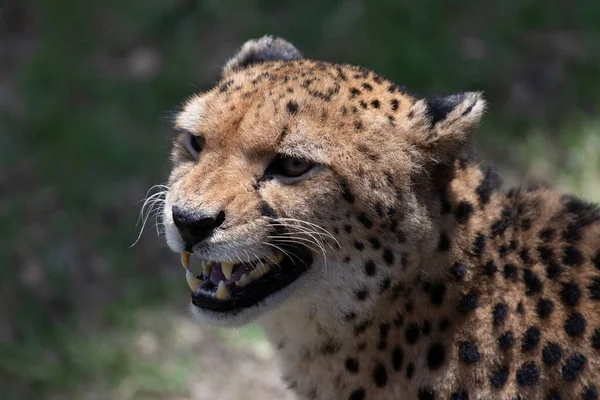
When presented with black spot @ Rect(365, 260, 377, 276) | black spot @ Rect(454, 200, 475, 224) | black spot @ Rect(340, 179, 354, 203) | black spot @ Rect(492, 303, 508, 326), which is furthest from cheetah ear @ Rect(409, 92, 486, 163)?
black spot @ Rect(492, 303, 508, 326)

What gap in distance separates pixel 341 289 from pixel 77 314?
89.9 inches

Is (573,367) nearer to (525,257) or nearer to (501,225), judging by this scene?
(525,257)

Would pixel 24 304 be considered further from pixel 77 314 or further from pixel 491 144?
pixel 491 144

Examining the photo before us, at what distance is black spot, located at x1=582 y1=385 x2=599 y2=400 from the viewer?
264 cm

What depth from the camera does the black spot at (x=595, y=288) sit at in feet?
8.93

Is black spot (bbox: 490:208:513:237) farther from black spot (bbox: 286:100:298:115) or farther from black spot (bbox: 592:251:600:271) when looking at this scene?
black spot (bbox: 286:100:298:115)

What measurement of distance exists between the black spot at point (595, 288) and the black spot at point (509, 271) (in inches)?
8.8

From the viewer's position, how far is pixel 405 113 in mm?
2799

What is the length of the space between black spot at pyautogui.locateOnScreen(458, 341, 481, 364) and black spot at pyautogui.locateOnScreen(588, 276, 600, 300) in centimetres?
38

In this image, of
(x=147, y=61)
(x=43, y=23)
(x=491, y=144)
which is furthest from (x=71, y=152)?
(x=491, y=144)

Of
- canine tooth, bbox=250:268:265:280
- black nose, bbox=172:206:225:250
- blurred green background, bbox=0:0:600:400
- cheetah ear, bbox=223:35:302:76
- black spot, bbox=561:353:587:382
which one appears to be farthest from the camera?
blurred green background, bbox=0:0:600:400

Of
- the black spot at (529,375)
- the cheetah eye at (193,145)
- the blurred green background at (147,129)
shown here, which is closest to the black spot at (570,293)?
the black spot at (529,375)

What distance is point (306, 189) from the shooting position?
2670 millimetres

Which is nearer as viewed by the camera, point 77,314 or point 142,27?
point 77,314
